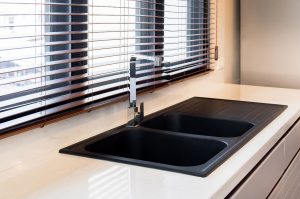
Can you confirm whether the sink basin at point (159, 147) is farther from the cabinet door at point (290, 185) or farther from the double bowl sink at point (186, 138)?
the cabinet door at point (290, 185)

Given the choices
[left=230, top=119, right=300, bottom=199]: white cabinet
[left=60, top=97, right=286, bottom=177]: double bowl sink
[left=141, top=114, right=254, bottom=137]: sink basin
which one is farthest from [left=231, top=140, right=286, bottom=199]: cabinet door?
[left=141, top=114, right=254, bottom=137]: sink basin

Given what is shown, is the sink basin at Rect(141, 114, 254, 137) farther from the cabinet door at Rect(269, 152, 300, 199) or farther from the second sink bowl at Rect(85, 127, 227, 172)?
the cabinet door at Rect(269, 152, 300, 199)

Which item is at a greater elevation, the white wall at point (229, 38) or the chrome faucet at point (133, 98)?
the white wall at point (229, 38)

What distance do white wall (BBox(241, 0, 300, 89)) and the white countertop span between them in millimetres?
1358

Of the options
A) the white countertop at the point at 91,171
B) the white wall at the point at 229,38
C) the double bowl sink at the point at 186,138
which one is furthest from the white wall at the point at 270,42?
the white countertop at the point at 91,171

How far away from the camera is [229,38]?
3393 mm

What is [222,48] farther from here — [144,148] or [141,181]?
[141,181]

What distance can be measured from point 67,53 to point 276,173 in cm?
97

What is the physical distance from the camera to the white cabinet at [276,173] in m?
1.50

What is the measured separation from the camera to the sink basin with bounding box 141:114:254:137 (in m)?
2.09

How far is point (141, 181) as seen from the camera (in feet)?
4.26

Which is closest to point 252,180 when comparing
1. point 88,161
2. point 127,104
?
point 88,161

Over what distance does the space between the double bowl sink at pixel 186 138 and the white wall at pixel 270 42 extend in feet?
3.24

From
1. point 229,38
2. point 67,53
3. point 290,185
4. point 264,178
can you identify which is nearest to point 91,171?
point 67,53
